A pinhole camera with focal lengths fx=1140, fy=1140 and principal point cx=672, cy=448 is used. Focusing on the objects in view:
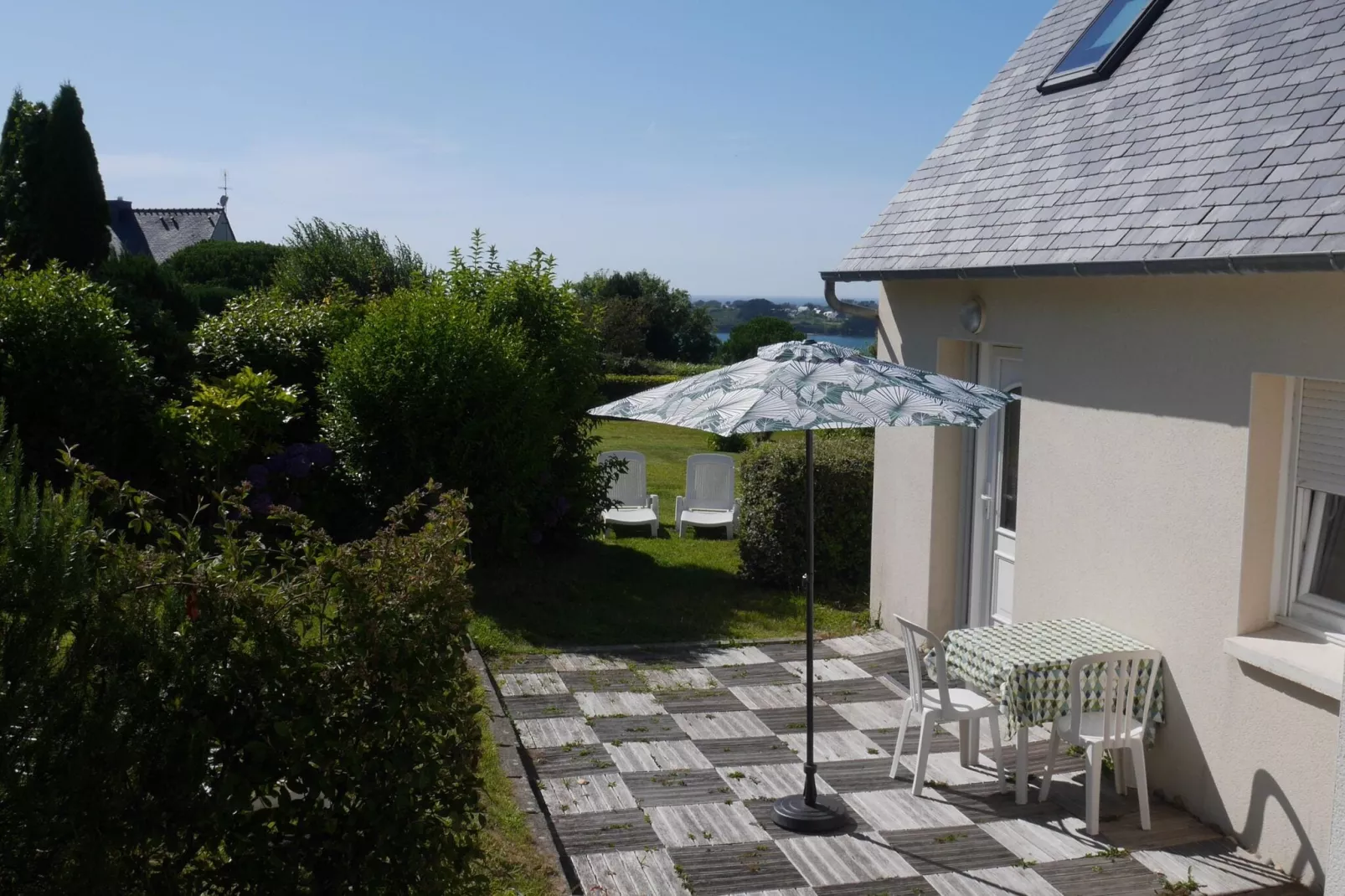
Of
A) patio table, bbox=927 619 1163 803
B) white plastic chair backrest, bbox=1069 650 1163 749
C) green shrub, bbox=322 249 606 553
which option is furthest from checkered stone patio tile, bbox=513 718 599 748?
green shrub, bbox=322 249 606 553

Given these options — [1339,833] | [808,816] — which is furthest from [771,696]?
[1339,833]

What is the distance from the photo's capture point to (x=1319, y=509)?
5.93 metres

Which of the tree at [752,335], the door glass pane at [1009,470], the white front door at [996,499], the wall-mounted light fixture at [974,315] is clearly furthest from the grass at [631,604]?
the tree at [752,335]

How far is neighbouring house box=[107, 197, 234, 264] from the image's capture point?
5350cm

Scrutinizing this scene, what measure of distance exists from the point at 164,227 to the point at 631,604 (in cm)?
5144

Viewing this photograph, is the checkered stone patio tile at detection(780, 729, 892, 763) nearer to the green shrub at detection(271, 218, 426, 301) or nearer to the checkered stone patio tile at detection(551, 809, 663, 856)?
the checkered stone patio tile at detection(551, 809, 663, 856)

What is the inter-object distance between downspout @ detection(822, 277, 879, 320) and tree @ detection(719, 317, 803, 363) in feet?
79.7

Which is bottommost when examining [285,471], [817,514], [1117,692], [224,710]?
[1117,692]

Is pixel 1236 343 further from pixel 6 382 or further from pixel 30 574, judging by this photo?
pixel 6 382

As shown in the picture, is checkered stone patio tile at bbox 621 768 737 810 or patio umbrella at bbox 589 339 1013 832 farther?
checkered stone patio tile at bbox 621 768 737 810

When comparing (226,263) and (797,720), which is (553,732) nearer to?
(797,720)

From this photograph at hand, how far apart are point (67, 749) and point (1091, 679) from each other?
5.16m

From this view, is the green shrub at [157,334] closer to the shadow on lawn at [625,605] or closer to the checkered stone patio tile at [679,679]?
the shadow on lawn at [625,605]

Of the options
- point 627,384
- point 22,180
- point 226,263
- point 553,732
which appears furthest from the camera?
point 226,263
